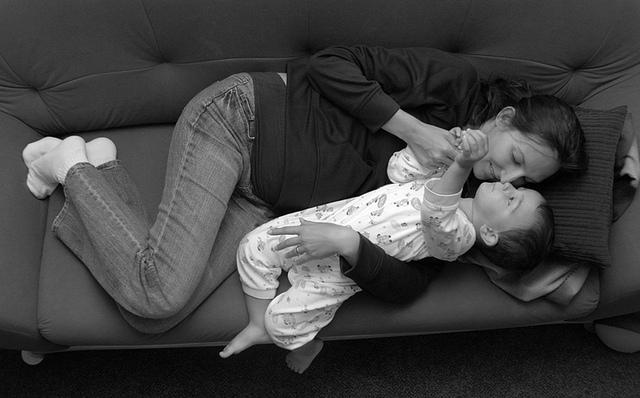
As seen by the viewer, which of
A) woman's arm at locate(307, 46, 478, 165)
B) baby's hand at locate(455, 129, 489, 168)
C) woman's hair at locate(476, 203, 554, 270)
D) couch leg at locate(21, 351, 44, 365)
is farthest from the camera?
couch leg at locate(21, 351, 44, 365)

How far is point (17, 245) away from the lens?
1170 millimetres

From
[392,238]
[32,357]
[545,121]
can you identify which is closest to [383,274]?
[392,238]

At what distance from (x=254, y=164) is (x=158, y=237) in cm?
25

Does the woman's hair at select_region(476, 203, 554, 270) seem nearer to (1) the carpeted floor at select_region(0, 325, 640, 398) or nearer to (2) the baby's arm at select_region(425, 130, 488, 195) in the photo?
(2) the baby's arm at select_region(425, 130, 488, 195)

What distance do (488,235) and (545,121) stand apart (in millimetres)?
237

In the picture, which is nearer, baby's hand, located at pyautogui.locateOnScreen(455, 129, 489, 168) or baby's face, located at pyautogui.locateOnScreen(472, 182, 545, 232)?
baby's hand, located at pyautogui.locateOnScreen(455, 129, 489, 168)

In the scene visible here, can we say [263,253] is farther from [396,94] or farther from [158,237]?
[396,94]

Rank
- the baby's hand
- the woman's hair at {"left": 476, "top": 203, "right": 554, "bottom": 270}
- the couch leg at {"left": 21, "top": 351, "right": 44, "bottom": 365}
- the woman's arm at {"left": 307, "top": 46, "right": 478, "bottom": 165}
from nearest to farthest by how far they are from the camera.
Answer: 1. the baby's hand
2. the woman's hair at {"left": 476, "top": 203, "right": 554, "bottom": 270}
3. the woman's arm at {"left": 307, "top": 46, "right": 478, "bottom": 165}
4. the couch leg at {"left": 21, "top": 351, "right": 44, "bottom": 365}

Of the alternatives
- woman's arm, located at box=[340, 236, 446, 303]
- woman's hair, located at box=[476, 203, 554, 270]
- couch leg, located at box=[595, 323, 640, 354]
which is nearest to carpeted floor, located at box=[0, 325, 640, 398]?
couch leg, located at box=[595, 323, 640, 354]

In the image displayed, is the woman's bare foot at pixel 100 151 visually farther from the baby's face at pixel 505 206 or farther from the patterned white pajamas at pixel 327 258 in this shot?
the baby's face at pixel 505 206

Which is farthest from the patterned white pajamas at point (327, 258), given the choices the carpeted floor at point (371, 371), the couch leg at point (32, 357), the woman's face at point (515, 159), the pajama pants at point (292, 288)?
the couch leg at point (32, 357)

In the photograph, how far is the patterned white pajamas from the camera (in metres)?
1.17

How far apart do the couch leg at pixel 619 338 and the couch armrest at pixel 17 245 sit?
1.30 metres

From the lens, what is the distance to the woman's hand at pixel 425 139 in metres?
1.19
